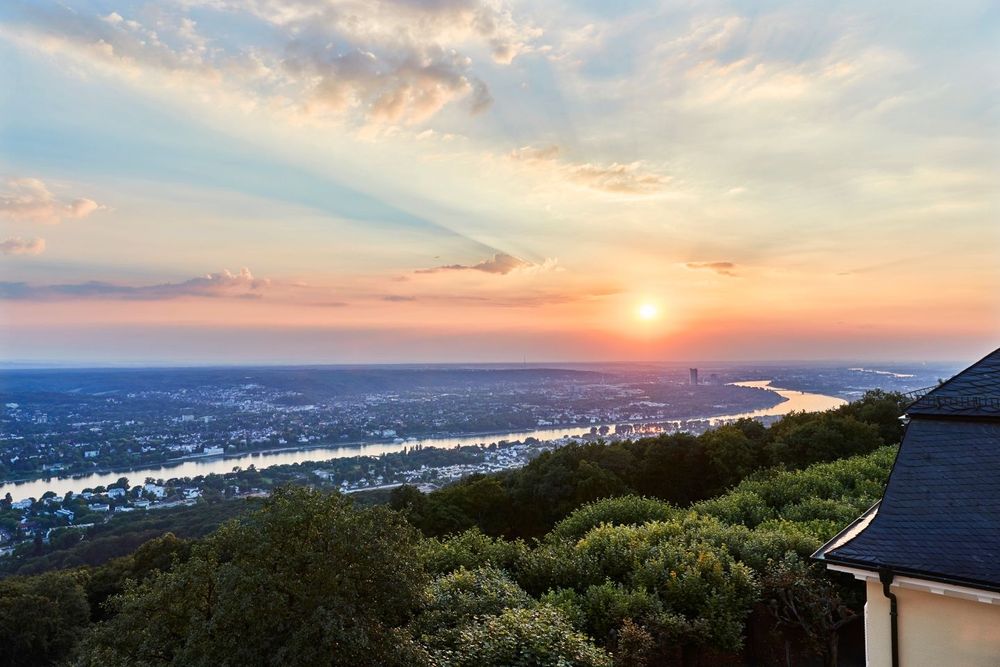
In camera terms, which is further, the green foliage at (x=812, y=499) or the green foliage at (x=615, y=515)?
the green foliage at (x=615, y=515)

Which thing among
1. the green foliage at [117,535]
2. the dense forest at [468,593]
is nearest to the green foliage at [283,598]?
the dense forest at [468,593]

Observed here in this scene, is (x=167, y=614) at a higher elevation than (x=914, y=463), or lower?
lower

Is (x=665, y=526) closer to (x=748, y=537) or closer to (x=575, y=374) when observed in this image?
(x=748, y=537)

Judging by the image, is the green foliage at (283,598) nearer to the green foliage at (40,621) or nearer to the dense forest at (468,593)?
the dense forest at (468,593)

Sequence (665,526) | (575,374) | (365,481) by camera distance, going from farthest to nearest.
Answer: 1. (575,374)
2. (365,481)
3. (665,526)

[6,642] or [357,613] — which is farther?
[6,642]

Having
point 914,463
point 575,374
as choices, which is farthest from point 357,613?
point 575,374
